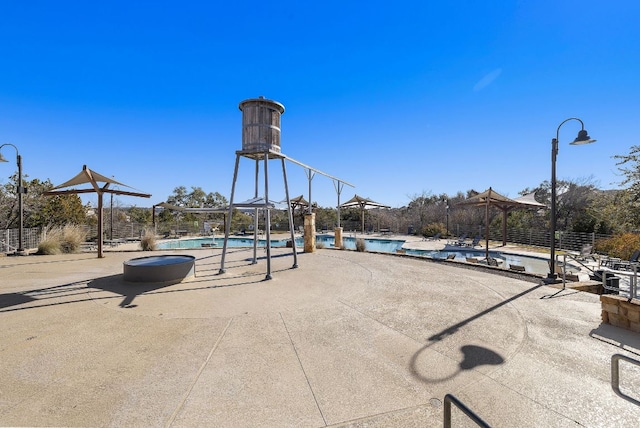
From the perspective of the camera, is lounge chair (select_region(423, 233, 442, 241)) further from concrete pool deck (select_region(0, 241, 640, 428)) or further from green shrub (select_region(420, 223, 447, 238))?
concrete pool deck (select_region(0, 241, 640, 428))

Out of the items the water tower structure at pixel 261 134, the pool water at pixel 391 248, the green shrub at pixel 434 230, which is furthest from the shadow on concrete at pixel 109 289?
the green shrub at pixel 434 230

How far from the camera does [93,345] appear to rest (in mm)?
3133

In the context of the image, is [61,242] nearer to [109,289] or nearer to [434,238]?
[109,289]

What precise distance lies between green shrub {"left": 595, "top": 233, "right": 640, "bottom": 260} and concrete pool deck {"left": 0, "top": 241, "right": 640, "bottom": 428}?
8640 mm

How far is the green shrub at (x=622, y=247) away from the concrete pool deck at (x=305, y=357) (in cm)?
864

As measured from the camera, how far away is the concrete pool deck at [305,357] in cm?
213

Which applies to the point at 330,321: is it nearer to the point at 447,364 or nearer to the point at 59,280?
the point at 447,364

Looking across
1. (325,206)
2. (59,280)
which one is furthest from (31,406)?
(325,206)

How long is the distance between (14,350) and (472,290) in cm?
712

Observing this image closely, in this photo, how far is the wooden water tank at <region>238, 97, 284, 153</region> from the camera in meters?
6.96

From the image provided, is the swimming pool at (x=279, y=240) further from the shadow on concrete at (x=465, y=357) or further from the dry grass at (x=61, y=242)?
the shadow on concrete at (x=465, y=357)

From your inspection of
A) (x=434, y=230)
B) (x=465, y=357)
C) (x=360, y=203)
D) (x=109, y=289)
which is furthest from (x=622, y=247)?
(x=109, y=289)

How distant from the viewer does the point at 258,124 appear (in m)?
6.98

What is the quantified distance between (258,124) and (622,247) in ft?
48.7
